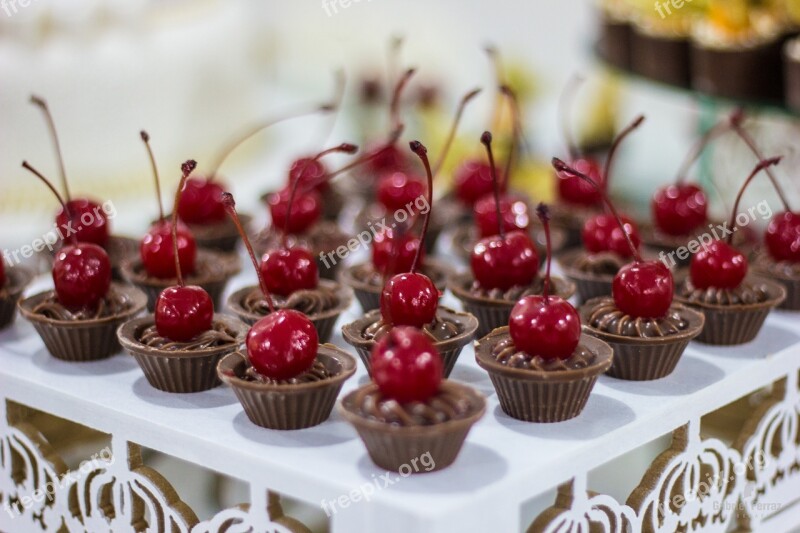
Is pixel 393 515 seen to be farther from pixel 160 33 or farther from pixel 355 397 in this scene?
pixel 160 33

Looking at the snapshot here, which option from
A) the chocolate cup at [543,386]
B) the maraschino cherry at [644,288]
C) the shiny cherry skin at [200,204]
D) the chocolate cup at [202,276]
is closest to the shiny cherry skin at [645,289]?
the maraschino cherry at [644,288]

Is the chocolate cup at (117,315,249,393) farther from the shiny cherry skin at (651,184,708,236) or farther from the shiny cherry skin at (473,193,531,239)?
the shiny cherry skin at (651,184,708,236)

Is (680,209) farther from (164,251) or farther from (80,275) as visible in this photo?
(80,275)

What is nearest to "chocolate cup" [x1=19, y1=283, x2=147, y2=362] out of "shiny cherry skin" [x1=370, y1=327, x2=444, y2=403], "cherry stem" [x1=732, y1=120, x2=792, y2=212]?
"shiny cherry skin" [x1=370, y1=327, x2=444, y2=403]

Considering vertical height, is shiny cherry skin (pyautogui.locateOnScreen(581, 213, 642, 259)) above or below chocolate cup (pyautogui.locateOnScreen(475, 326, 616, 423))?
above

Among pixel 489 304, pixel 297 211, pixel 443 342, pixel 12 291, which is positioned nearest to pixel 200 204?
pixel 297 211

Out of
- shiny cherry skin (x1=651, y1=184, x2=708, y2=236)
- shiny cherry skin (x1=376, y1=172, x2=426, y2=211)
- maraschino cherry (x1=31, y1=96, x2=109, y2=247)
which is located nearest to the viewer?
maraschino cherry (x1=31, y1=96, x2=109, y2=247)
